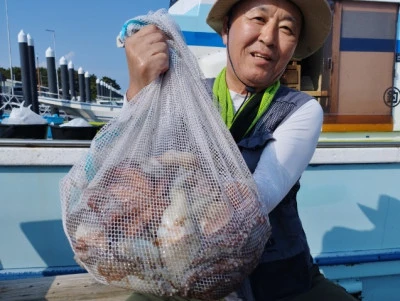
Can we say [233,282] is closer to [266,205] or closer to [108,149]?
[266,205]

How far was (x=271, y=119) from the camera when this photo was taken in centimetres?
119

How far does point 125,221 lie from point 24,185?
1.71m

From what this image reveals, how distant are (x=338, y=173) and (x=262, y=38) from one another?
1683 mm

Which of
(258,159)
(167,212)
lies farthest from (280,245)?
(167,212)

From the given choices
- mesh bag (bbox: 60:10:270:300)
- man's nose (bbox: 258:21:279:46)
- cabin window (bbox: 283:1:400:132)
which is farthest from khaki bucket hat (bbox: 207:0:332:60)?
cabin window (bbox: 283:1:400:132)

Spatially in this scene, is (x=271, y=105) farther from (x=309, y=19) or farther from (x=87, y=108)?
(x=87, y=108)

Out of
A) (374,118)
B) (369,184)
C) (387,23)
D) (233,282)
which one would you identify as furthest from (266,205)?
(387,23)

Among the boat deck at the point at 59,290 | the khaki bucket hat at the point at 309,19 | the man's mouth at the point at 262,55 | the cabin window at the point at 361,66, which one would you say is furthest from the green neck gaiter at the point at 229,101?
the cabin window at the point at 361,66

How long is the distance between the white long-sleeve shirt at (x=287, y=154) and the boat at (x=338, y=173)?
1416 mm

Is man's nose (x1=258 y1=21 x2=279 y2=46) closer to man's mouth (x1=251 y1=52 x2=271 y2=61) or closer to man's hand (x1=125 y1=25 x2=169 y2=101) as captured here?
man's mouth (x1=251 y1=52 x2=271 y2=61)

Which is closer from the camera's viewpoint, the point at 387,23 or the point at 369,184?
the point at 369,184

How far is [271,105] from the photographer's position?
4.06 ft

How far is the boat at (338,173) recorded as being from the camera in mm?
2227

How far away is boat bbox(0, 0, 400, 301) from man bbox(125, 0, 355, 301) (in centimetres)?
121
